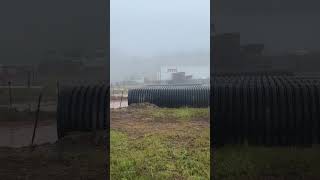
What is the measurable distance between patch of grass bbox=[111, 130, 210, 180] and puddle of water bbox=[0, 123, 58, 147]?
0.91m

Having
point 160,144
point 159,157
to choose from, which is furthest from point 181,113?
point 159,157

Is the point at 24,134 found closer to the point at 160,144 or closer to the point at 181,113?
the point at 160,144

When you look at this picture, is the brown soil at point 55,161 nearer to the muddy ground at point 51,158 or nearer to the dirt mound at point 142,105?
the muddy ground at point 51,158

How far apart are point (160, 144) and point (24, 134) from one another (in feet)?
7.17

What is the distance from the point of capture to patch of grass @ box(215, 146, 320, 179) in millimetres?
3145

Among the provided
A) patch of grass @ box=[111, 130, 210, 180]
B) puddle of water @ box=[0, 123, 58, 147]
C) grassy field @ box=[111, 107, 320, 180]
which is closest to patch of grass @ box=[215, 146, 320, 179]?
grassy field @ box=[111, 107, 320, 180]

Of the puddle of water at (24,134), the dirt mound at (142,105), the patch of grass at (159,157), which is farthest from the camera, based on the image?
the dirt mound at (142,105)

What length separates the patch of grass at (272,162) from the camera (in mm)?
3145

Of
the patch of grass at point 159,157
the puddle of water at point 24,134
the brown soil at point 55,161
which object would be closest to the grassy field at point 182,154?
the patch of grass at point 159,157

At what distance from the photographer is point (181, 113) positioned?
6789mm

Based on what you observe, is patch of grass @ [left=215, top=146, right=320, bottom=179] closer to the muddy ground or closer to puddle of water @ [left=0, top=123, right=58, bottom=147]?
the muddy ground

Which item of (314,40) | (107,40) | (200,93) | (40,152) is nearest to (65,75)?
(107,40)

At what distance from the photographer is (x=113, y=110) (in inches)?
273

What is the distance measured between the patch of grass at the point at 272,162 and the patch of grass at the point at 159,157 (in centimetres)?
75
